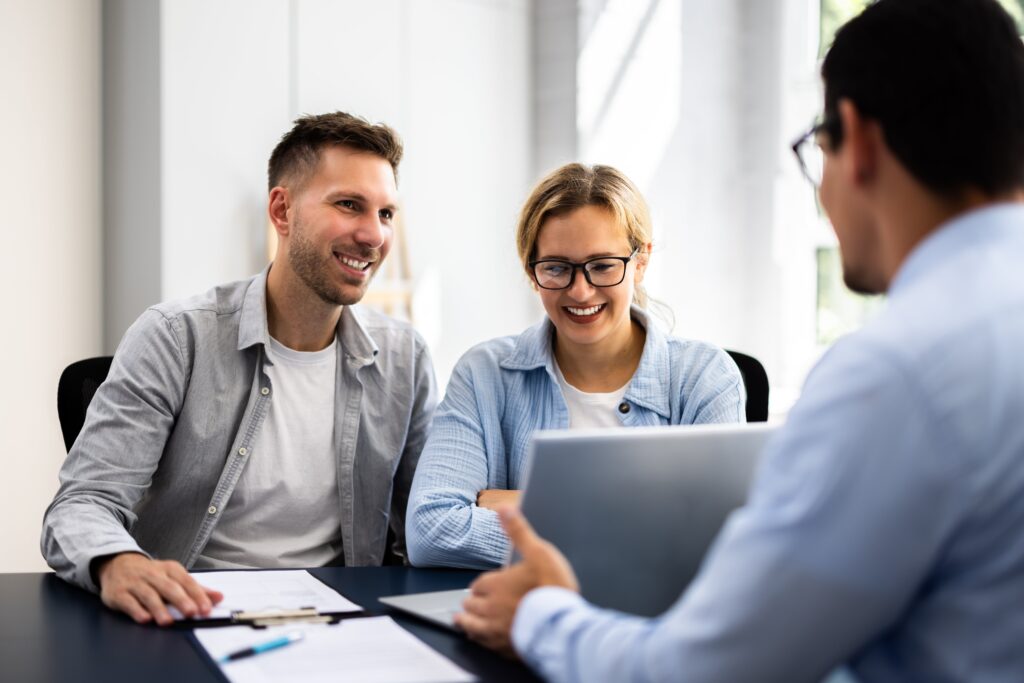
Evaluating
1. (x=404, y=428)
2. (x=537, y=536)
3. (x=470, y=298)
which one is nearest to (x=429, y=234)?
(x=470, y=298)

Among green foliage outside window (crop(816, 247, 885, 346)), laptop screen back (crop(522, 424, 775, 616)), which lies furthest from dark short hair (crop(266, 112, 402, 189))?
green foliage outside window (crop(816, 247, 885, 346))

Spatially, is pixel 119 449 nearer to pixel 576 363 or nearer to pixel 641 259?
pixel 576 363

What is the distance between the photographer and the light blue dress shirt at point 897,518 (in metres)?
0.69

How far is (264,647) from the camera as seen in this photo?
109 cm

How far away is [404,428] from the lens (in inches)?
80.9

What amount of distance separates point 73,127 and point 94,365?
1483 millimetres

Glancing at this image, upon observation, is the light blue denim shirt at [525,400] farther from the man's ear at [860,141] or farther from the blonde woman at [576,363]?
the man's ear at [860,141]

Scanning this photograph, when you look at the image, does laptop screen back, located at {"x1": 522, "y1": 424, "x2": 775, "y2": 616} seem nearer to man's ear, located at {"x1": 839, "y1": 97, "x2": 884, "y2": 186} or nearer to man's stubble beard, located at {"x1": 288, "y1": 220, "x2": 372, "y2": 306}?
man's ear, located at {"x1": 839, "y1": 97, "x2": 884, "y2": 186}

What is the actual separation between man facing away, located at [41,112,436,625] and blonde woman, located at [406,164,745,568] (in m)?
0.26

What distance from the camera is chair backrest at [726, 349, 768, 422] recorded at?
7.06ft

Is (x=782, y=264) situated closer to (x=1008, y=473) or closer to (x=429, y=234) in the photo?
(x=429, y=234)

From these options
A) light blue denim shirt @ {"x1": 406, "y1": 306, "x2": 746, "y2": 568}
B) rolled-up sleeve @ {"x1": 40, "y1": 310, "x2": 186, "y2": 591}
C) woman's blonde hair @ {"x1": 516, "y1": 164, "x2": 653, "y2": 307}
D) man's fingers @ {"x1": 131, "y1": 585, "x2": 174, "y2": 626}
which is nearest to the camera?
man's fingers @ {"x1": 131, "y1": 585, "x2": 174, "y2": 626}

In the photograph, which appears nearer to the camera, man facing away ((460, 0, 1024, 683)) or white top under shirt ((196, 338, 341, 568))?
man facing away ((460, 0, 1024, 683))

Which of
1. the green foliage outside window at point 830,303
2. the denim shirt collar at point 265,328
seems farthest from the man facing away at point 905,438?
the green foliage outside window at point 830,303
